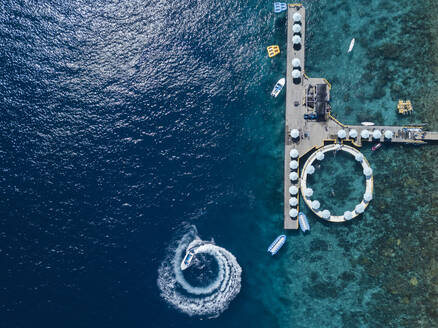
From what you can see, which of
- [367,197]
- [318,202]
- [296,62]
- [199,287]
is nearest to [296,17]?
[296,62]

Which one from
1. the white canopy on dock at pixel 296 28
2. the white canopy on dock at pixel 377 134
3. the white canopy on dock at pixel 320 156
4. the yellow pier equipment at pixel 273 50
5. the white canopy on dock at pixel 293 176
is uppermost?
the white canopy on dock at pixel 296 28

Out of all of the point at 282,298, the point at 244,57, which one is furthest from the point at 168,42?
the point at 282,298

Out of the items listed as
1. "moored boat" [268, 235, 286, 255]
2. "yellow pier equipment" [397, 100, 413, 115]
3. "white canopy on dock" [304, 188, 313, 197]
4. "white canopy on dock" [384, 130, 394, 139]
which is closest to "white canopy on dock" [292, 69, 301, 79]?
"white canopy on dock" [384, 130, 394, 139]

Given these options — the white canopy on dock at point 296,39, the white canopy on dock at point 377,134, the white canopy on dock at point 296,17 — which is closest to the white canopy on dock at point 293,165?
the white canopy on dock at point 377,134

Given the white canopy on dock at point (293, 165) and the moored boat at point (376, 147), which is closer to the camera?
the white canopy on dock at point (293, 165)

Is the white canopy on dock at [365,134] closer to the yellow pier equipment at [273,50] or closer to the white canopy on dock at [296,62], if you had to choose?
the white canopy on dock at [296,62]

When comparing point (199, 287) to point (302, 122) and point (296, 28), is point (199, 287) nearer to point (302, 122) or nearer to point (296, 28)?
point (302, 122)

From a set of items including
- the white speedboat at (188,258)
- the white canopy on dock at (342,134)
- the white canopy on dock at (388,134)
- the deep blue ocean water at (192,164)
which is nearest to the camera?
the white canopy on dock at (388,134)
